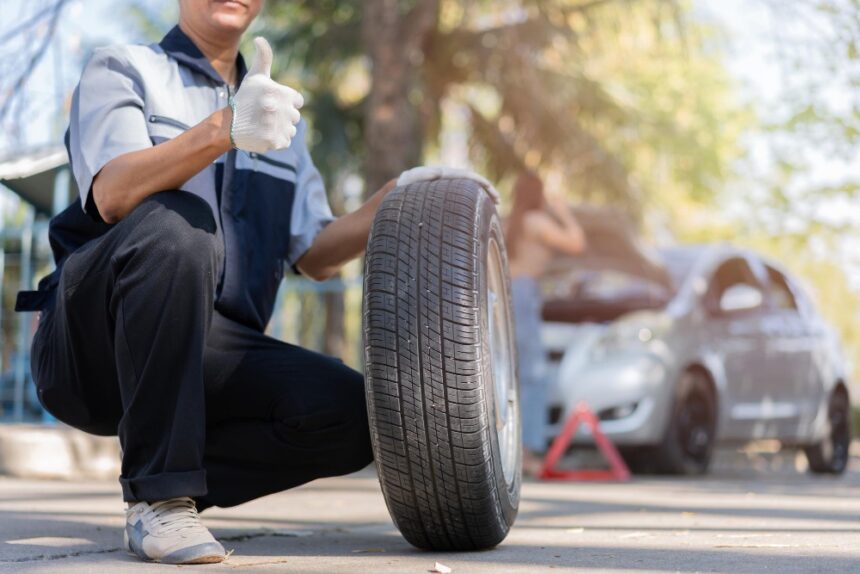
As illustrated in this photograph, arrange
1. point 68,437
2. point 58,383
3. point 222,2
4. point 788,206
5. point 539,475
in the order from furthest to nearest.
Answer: point 788,206 < point 539,475 < point 68,437 < point 222,2 < point 58,383

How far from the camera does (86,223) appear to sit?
2955mm

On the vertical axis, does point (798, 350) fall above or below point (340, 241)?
below

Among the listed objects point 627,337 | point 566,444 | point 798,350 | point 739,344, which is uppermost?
point 627,337

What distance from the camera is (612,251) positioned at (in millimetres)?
8891

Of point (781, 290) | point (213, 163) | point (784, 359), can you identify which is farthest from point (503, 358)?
point (781, 290)

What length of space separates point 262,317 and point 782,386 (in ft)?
20.3

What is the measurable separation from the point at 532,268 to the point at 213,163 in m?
4.67

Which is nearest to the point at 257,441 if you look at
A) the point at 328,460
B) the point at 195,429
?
the point at 328,460

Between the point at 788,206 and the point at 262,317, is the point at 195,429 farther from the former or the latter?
the point at 788,206

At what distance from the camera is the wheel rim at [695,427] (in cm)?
762

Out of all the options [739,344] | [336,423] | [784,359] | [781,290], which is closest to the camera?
[336,423]

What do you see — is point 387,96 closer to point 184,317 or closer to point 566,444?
point 566,444

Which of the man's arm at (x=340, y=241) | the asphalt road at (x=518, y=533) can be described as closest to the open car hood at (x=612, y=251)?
the asphalt road at (x=518, y=533)

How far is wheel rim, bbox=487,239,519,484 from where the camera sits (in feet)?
10.6
